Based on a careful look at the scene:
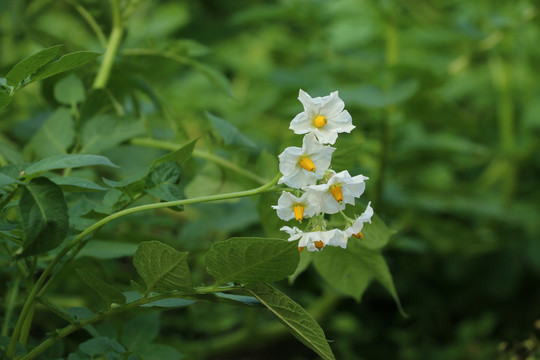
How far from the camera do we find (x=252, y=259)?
1.64 feet

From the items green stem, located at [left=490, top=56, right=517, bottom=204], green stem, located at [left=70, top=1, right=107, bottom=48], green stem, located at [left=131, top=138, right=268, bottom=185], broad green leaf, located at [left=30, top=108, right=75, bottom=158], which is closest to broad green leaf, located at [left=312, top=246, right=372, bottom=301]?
green stem, located at [left=131, top=138, right=268, bottom=185]

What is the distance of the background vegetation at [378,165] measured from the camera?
104cm

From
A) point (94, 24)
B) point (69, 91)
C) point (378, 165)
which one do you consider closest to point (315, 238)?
point (69, 91)

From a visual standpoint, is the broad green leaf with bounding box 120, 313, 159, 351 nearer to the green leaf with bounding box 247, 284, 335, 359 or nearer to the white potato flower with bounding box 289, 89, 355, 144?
the green leaf with bounding box 247, 284, 335, 359

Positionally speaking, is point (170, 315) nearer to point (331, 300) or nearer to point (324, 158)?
point (331, 300)

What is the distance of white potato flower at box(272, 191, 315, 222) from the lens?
0.50 m

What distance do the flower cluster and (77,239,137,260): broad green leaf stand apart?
0.94 feet

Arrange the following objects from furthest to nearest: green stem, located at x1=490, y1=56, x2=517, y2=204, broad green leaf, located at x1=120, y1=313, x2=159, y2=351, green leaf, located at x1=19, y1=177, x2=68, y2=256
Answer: green stem, located at x1=490, y1=56, x2=517, y2=204
broad green leaf, located at x1=120, y1=313, x2=159, y2=351
green leaf, located at x1=19, y1=177, x2=68, y2=256

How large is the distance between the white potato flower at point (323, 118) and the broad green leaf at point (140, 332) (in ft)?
1.07

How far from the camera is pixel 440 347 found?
1.44 meters

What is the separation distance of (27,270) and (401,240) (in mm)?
860

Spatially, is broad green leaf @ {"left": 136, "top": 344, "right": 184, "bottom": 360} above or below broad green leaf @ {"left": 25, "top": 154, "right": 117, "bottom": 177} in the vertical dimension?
below

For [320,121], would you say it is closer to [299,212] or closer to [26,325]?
[299,212]

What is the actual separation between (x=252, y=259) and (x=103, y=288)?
14cm
